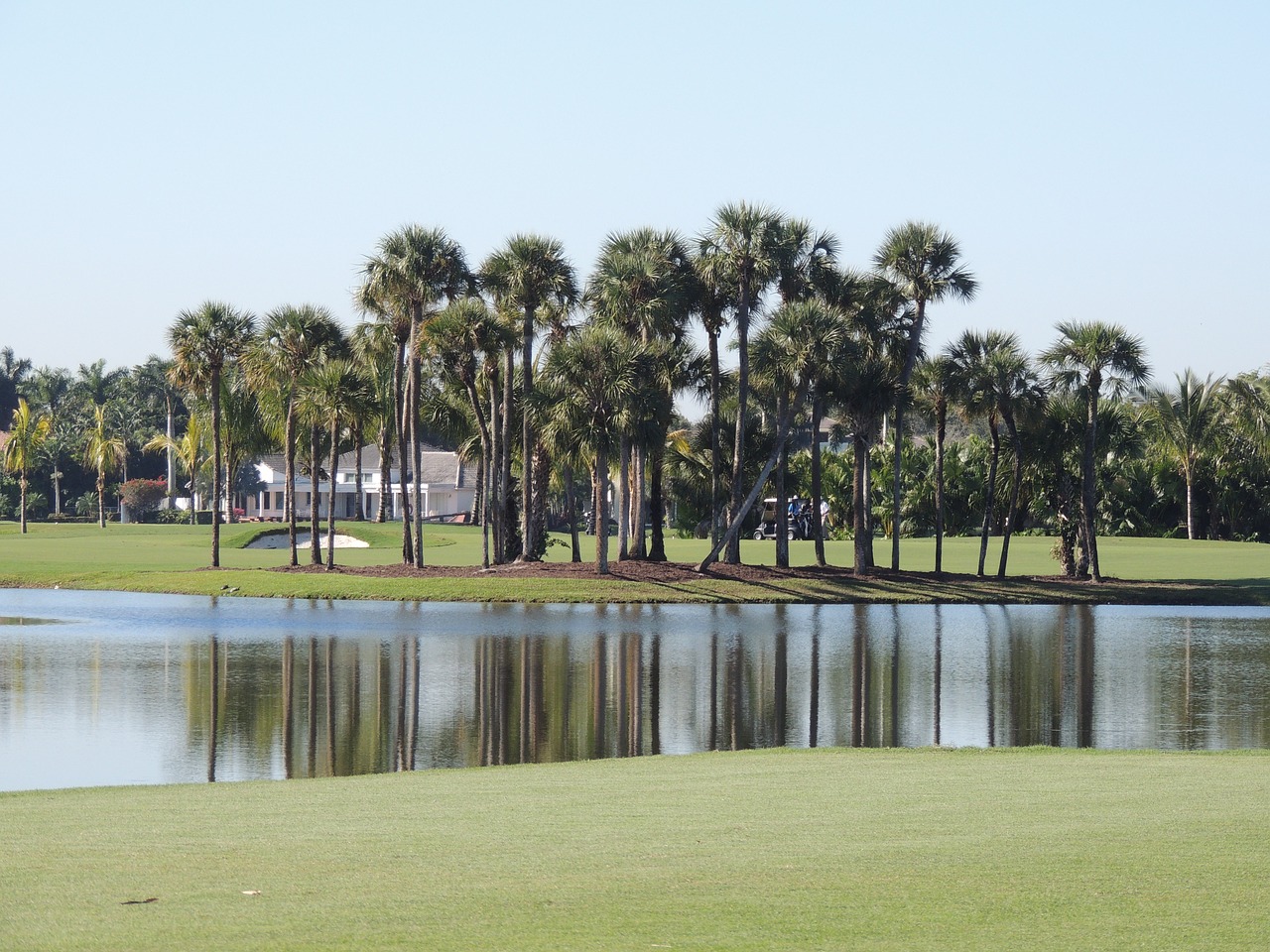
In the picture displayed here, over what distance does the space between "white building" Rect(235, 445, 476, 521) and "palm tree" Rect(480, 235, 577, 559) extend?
59859mm

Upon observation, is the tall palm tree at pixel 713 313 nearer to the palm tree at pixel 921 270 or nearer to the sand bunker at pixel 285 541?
the palm tree at pixel 921 270

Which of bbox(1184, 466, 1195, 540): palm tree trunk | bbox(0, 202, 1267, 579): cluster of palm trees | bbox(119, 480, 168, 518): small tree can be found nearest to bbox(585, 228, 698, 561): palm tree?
bbox(0, 202, 1267, 579): cluster of palm trees

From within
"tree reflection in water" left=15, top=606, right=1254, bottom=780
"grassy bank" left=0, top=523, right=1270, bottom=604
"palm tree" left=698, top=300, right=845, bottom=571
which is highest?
"palm tree" left=698, top=300, right=845, bottom=571

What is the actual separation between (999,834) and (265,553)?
59.2m

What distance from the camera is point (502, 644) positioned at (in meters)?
34.0

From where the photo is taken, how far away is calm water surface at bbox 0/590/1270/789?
67.3 feet

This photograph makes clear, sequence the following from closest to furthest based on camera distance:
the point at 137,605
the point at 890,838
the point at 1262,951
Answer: the point at 1262,951
the point at 890,838
the point at 137,605

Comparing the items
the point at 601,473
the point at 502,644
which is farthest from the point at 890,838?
the point at 601,473

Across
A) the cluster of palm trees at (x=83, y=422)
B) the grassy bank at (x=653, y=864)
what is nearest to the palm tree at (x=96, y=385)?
the cluster of palm trees at (x=83, y=422)

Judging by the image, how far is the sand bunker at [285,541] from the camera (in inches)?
2950

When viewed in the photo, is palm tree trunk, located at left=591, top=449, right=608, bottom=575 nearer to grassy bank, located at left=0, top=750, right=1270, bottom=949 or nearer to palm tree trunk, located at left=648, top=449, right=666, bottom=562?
palm tree trunk, located at left=648, top=449, right=666, bottom=562

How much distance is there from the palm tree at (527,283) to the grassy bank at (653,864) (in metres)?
36.9

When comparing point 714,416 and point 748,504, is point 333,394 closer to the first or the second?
point 714,416

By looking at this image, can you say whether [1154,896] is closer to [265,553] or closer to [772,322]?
[772,322]
